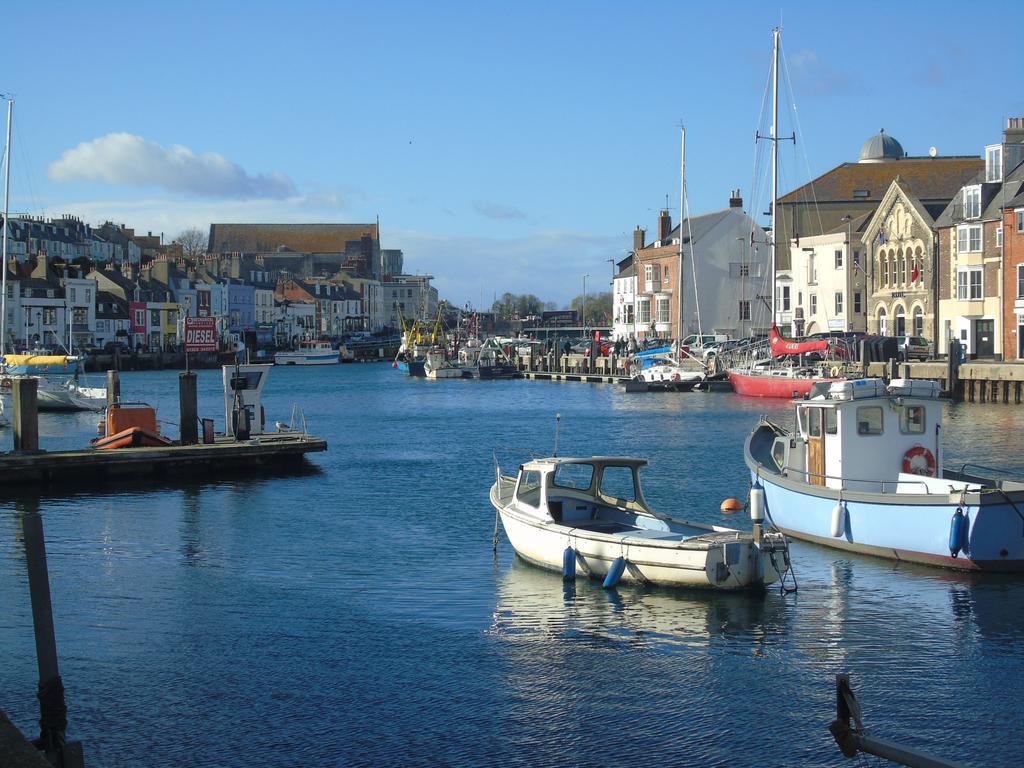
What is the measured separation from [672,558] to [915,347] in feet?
197

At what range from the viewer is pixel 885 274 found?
278ft

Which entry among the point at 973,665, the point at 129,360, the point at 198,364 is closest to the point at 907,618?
the point at 973,665

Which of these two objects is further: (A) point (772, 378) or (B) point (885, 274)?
(B) point (885, 274)

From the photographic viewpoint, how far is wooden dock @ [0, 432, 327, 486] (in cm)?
3730

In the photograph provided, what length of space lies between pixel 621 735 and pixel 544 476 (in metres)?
9.48

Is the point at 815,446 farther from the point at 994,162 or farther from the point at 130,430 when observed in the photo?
the point at 994,162

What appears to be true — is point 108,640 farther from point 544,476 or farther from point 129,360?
point 129,360

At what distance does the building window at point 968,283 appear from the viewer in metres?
73.5

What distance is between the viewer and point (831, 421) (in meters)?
27.0

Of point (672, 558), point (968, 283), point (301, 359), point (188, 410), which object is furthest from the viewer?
point (301, 359)

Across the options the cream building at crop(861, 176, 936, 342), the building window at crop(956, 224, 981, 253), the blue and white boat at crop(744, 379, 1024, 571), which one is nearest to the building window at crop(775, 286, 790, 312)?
the cream building at crop(861, 176, 936, 342)

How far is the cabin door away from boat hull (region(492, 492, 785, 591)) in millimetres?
4909

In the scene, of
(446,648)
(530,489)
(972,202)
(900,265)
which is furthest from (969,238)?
(446,648)

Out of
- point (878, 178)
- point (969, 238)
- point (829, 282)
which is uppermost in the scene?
point (878, 178)
